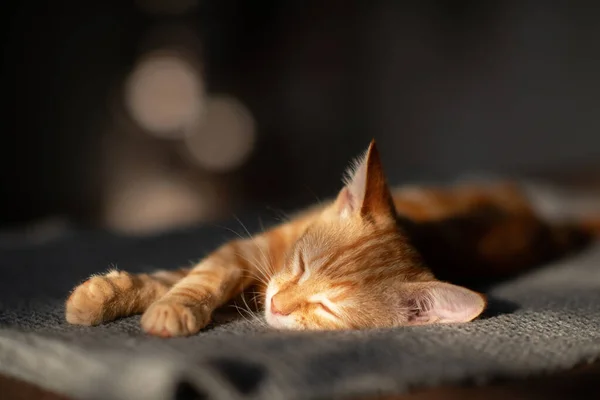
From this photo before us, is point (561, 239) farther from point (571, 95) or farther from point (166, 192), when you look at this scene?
point (166, 192)

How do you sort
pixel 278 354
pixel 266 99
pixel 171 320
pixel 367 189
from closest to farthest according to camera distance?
1. pixel 278 354
2. pixel 171 320
3. pixel 367 189
4. pixel 266 99

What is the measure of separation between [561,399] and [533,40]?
272 cm

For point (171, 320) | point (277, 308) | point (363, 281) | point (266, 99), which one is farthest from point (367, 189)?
point (266, 99)

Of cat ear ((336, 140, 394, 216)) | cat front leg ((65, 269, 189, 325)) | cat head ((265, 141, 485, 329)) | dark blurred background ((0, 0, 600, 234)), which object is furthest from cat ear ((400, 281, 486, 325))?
dark blurred background ((0, 0, 600, 234))

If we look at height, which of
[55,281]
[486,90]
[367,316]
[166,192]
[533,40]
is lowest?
[166,192]

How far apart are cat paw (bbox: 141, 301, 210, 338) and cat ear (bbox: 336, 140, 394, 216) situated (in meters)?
0.47

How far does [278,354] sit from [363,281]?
1.22 ft

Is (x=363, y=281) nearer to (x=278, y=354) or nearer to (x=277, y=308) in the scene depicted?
(x=277, y=308)

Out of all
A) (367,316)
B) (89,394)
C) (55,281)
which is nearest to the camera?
(89,394)

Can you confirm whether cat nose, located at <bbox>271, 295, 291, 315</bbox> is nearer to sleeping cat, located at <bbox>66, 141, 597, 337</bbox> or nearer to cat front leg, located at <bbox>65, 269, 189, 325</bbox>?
sleeping cat, located at <bbox>66, 141, 597, 337</bbox>

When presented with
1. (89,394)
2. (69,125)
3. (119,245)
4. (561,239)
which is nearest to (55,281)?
(119,245)

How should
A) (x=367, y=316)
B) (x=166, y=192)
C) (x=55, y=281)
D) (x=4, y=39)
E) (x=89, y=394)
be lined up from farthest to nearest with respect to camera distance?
(x=166, y=192)
(x=4, y=39)
(x=55, y=281)
(x=367, y=316)
(x=89, y=394)

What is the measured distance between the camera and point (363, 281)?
125 cm

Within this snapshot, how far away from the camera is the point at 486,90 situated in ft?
11.3
